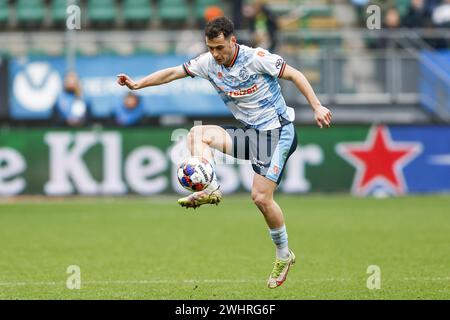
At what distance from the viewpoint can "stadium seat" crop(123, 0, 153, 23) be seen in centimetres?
2438

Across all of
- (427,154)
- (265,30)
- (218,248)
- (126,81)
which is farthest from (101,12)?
(126,81)

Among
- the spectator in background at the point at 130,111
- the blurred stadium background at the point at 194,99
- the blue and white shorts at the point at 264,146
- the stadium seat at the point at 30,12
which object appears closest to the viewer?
the blue and white shorts at the point at 264,146

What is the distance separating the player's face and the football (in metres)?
1.03

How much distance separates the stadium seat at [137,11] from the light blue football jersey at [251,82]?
14.9 metres

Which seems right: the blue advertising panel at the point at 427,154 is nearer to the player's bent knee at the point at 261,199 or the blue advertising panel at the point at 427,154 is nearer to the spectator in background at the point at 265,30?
the spectator in background at the point at 265,30

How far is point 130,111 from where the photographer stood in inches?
800

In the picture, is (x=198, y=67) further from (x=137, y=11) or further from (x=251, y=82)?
(x=137, y=11)

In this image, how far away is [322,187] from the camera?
20.4 meters

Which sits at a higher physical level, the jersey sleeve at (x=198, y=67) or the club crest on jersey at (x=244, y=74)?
the jersey sleeve at (x=198, y=67)

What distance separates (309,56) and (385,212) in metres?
4.80

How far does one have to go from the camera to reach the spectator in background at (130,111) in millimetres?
20312

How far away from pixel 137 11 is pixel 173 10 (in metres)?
0.89

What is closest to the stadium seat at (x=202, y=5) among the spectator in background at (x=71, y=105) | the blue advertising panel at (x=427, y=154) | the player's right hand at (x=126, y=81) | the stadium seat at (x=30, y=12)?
the stadium seat at (x=30, y=12)
